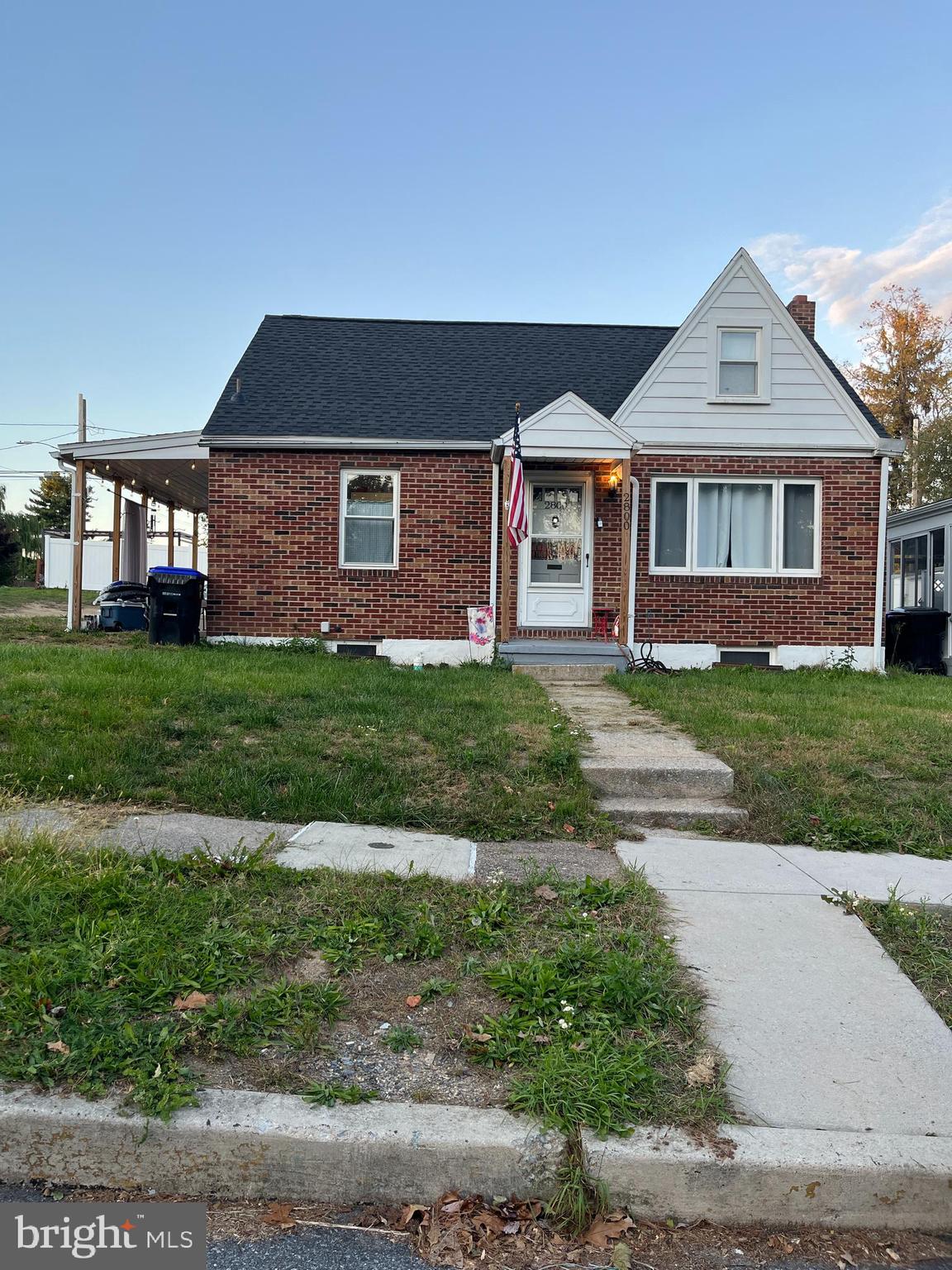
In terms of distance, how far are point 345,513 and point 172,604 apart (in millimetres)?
2917

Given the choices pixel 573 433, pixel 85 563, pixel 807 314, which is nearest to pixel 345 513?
pixel 573 433

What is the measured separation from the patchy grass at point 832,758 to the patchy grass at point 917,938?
969 mm

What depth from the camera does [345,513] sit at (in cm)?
1228

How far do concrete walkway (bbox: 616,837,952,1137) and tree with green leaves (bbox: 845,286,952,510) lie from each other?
3072cm

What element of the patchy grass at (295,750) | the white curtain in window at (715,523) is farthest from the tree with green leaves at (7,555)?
the white curtain in window at (715,523)

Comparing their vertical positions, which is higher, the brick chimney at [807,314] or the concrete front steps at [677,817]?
the brick chimney at [807,314]

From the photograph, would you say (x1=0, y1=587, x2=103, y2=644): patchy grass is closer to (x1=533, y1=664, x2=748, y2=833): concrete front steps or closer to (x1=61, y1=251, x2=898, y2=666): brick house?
(x1=61, y1=251, x2=898, y2=666): brick house

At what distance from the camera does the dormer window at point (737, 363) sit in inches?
478

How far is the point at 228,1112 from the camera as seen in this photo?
6.98 ft

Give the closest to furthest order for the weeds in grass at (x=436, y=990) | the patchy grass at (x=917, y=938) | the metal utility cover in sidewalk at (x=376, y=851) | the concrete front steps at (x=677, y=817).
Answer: the weeds in grass at (x=436, y=990) < the patchy grass at (x=917, y=938) < the metal utility cover in sidewalk at (x=376, y=851) < the concrete front steps at (x=677, y=817)

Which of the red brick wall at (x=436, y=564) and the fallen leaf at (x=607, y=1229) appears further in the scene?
the red brick wall at (x=436, y=564)

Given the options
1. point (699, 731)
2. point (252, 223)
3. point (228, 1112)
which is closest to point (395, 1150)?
point (228, 1112)

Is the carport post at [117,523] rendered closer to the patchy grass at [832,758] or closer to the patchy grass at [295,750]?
the patchy grass at [295,750]

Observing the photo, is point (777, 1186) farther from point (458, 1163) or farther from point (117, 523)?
point (117, 523)
